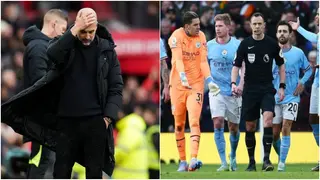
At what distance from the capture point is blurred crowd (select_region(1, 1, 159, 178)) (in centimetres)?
1431

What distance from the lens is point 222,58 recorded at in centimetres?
1155

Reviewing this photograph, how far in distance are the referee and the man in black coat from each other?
243 cm

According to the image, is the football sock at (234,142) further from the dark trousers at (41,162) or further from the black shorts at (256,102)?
the dark trousers at (41,162)

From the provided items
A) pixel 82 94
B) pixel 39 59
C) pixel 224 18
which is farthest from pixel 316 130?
pixel 82 94

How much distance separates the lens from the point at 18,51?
19625 millimetres

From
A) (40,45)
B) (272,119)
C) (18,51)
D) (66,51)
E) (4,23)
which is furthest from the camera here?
(4,23)

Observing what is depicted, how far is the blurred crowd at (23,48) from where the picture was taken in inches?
563

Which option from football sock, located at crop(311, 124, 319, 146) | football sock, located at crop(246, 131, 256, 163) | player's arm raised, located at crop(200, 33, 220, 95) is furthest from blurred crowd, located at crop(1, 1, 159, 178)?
football sock, located at crop(311, 124, 319, 146)

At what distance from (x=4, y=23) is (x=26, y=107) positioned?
11.7 meters

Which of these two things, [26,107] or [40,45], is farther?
[40,45]

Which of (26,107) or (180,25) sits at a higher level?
(180,25)

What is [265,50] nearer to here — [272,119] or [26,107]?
[272,119]

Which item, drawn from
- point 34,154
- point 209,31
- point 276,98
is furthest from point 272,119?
point 34,154

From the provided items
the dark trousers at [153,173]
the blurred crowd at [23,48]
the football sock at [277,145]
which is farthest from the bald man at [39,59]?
the dark trousers at [153,173]
